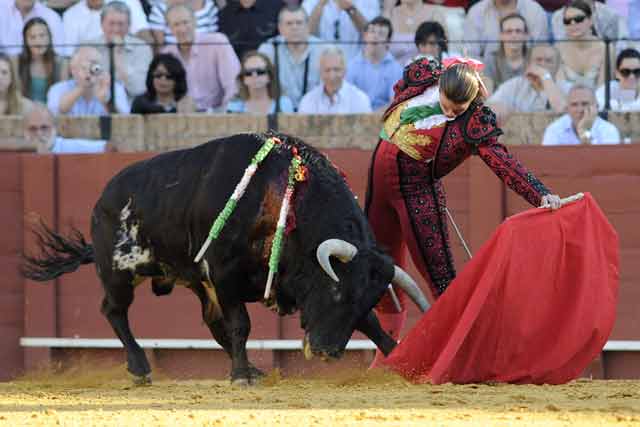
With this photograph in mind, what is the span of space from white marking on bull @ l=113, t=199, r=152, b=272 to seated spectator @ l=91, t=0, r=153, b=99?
8.91ft

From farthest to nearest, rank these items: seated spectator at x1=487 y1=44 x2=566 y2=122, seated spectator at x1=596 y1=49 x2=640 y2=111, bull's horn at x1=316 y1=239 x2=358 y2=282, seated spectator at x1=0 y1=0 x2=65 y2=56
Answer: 1. seated spectator at x1=0 y1=0 x2=65 y2=56
2. seated spectator at x1=487 y1=44 x2=566 y2=122
3. seated spectator at x1=596 y1=49 x2=640 y2=111
4. bull's horn at x1=316 y1=239 x2=358 y2=282

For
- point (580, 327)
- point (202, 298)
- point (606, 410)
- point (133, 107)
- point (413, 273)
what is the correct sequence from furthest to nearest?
point (133, 107) → point (413, 273) → point (202, 298) → point (580, 327) → point (606, 410)

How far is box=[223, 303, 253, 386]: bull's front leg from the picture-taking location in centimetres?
609

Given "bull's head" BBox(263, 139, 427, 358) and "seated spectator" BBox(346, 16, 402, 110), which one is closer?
"bull's head" BBox(263, 139, 427, 358)

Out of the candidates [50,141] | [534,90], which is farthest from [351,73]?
[50,141]

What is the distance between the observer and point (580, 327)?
568cm

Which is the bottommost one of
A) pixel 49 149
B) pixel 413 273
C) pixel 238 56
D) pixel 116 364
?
pixel 116 364

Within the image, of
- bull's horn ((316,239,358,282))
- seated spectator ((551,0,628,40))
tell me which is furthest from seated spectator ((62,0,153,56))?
bull's horn ((316,239,358,282))

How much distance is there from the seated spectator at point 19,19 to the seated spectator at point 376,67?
6.32ft

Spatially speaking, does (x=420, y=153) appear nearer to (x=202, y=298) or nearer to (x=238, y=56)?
(x=202, y=298)

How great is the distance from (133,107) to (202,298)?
278cm

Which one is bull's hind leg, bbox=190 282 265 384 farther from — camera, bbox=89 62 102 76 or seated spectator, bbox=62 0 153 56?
seated spectator, bbox=62 0 153 56

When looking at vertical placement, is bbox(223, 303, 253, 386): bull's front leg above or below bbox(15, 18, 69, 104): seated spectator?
below

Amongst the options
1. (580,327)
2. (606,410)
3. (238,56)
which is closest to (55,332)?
(238,56)
